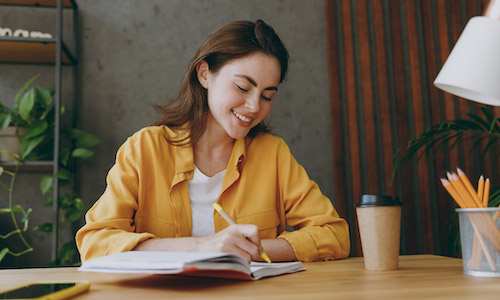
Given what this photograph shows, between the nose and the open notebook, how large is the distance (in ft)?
2.39

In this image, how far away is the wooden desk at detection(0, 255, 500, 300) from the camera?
588 millimetres

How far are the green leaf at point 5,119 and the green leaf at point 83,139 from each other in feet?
1.00

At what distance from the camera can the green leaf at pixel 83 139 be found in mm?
2289

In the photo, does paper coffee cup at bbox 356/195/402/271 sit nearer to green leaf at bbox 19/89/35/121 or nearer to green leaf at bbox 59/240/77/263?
green leaf at bbox 59/240/77/263

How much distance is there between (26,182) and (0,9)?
1022mm

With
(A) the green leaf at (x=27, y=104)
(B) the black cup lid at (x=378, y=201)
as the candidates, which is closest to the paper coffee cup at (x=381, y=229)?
(B) the black cup lid at (x=378, y=201)

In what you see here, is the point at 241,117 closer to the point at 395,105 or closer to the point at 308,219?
the point at 308,219

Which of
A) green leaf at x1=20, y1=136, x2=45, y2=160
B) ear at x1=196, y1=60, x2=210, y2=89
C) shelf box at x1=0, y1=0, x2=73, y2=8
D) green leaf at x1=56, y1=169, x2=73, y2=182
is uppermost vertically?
shelf box at x1=0, y1=0, x2=73, y2=8

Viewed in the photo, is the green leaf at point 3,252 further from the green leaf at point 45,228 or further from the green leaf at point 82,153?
the green leaf at point 82,153

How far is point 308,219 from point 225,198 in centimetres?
29

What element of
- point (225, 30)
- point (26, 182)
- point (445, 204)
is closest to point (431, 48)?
point (445, 204)

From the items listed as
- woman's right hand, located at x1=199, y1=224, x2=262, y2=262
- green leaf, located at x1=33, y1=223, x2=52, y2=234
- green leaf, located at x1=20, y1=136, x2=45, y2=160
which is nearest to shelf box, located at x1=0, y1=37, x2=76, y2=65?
green leaf, located at x1=20, y1=136, x2=45, y2=160

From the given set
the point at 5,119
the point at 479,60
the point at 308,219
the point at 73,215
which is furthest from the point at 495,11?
the point at 5,119

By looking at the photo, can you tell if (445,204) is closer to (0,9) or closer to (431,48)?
(431,48)
